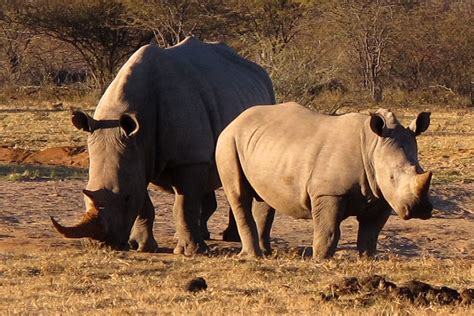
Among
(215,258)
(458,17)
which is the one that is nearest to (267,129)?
(215,258)

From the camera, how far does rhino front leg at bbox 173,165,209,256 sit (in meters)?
11.1

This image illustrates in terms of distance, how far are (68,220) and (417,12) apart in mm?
28594

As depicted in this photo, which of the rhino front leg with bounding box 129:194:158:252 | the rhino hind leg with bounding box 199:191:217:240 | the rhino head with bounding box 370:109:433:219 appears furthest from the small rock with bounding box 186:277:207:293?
the rhino hind leg with bounding box 199:191:217:240

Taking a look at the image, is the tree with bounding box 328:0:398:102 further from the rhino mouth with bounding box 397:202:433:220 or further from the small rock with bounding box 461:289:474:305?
the small rock with bounding box 461:289:474:305

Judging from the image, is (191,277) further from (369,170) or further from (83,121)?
(83,121)

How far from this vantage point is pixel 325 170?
9.64 m

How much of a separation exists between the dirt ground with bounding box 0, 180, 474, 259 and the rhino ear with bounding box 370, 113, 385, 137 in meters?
1.84

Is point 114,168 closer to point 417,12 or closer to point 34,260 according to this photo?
point 34,260

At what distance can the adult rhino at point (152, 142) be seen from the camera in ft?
34.3

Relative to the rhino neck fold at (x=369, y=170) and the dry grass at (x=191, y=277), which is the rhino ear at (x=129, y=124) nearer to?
the dry grass at (x=191, y=277)

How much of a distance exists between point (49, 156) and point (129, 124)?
860 cm

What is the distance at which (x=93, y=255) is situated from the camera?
9891mm

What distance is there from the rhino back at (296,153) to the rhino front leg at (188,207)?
71cm

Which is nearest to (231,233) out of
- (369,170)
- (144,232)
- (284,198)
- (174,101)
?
(144,232)
